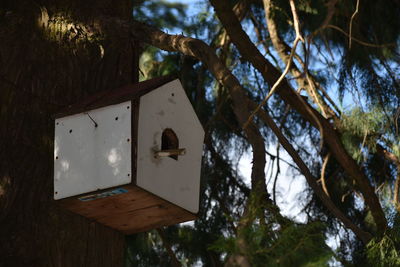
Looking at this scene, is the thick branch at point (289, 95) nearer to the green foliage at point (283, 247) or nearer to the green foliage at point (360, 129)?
the green foliage at point (360, 129)

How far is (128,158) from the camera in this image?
8.41 ft

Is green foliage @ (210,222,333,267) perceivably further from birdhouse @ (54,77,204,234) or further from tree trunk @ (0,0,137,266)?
tree trunk @ (0,0,137,266)

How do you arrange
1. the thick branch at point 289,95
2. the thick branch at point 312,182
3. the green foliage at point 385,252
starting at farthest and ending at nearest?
the thick branch at point 289,95
the green foliage at point 385,252
the thick branch at point 312,182

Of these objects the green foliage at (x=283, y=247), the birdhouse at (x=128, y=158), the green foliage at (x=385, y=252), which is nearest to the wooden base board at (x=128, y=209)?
the birdhouse at (x=128, y=158)

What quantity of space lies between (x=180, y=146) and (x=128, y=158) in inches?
11.6

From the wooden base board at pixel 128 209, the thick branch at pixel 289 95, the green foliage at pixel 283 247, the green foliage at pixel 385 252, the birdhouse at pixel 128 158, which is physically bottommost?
the green foliage at pixel 283 247

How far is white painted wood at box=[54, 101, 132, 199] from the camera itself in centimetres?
259

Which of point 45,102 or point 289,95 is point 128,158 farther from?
point 289,95

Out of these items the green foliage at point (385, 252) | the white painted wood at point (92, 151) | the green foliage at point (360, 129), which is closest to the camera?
the white painted wood at point (92, 151)

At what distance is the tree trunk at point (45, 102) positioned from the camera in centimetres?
271

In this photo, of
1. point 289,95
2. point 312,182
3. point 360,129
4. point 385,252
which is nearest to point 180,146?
point 312,182

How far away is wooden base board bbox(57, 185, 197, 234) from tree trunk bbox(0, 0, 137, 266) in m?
0.05

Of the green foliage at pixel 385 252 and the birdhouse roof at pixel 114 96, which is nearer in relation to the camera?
the birdhouse roof at pixel 114 96

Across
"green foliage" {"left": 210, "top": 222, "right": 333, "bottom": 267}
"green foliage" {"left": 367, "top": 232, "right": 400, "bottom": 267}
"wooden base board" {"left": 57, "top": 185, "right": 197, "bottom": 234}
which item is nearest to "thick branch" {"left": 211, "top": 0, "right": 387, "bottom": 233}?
"green foliage" {"left": 367, "top": 232, "right": 400, "bottom": 267}
